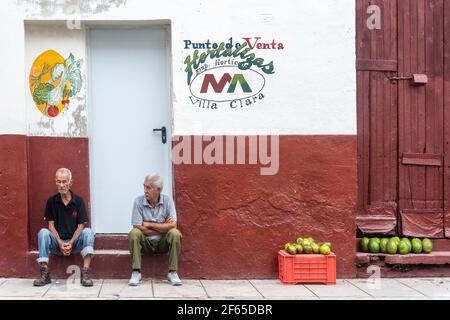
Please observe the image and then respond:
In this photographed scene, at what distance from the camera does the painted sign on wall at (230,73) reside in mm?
7371

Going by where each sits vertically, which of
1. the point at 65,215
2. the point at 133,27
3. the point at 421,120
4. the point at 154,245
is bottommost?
the point at 154,245

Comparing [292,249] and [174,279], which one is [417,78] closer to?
[292,249]

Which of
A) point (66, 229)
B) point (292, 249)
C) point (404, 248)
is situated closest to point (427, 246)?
point (404, 248)

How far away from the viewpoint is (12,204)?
7.20 m

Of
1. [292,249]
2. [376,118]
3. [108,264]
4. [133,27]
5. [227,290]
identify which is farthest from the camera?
[376,118]

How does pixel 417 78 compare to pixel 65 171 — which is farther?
pixel 417 78

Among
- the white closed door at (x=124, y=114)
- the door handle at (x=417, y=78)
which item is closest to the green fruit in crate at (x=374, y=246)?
the door handle at (x=417, y=78)

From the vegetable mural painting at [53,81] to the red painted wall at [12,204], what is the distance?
475mm

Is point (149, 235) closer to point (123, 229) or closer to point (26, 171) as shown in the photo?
point (123, 229)

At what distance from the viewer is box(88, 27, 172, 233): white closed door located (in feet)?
24.9

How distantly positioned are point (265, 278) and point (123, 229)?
5.65 feet

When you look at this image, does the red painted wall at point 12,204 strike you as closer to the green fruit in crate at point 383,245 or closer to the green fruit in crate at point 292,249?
the green fruit in crate at point 292,249

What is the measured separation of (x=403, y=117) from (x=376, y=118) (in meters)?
0.32

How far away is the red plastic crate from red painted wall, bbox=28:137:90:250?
245 centimetres
